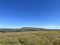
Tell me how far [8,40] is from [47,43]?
5.08 m

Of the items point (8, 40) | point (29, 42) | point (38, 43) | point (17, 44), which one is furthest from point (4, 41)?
point (38, 43)

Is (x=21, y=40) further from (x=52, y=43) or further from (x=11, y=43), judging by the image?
(x=52, y=43)

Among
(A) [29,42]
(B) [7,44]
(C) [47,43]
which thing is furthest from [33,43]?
(B) [7,44]

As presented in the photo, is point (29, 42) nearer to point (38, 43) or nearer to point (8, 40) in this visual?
point (38, 43)

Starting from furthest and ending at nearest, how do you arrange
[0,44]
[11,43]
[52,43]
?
[52,43]
[11,43]
[0,44]

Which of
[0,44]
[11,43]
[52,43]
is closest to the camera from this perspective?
[0,44]

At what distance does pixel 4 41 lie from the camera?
1552 cm

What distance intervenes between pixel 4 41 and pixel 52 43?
6284mm

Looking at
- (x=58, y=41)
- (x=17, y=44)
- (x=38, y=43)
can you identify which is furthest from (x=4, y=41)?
(x=58, y=41)

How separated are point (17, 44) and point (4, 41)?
71.9 inches

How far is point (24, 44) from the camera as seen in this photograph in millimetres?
15398

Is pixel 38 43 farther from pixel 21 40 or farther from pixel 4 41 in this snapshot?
pixel 4 41

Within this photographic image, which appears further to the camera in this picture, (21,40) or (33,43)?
(21,40)

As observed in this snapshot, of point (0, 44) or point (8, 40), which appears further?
point (8, 40)
